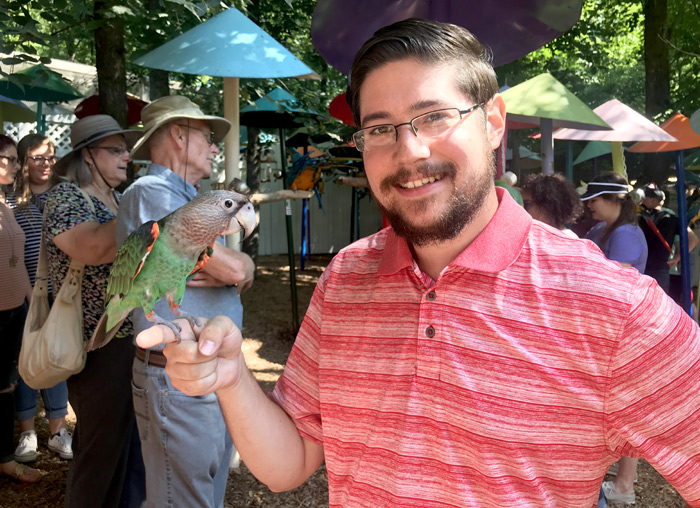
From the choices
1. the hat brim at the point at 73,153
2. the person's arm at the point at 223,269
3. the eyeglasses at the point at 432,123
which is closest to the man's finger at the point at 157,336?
the eyeglasses at the point at 432,123

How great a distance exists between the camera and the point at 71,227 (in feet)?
8.61

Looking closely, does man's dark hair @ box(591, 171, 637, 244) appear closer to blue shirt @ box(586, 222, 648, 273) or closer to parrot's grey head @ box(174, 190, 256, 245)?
blue shirt @ box(586, 222, 648, 273)

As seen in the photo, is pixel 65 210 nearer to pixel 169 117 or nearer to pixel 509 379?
pixel 169 117

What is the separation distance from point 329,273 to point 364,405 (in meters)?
0.35

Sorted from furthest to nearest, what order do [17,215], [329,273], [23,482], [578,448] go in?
1. [17,215]
2. [23,482]
3. [329,273]
4. [578,448]

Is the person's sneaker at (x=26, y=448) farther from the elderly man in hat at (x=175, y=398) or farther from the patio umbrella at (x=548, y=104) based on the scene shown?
the patio umbrella at (x=548, y=104)

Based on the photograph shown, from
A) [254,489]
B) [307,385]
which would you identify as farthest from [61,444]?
[307,385]

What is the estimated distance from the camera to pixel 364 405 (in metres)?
1.24

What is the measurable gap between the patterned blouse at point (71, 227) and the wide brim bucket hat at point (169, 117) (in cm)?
36

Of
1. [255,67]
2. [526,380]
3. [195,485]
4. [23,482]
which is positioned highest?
[255,67]

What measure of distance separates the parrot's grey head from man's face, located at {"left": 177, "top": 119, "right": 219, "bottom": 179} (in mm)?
1061

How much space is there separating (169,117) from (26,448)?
2940 mm

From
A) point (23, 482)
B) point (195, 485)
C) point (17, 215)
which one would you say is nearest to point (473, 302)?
point (195, 485)

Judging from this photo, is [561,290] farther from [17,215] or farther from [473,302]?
[17,215]
